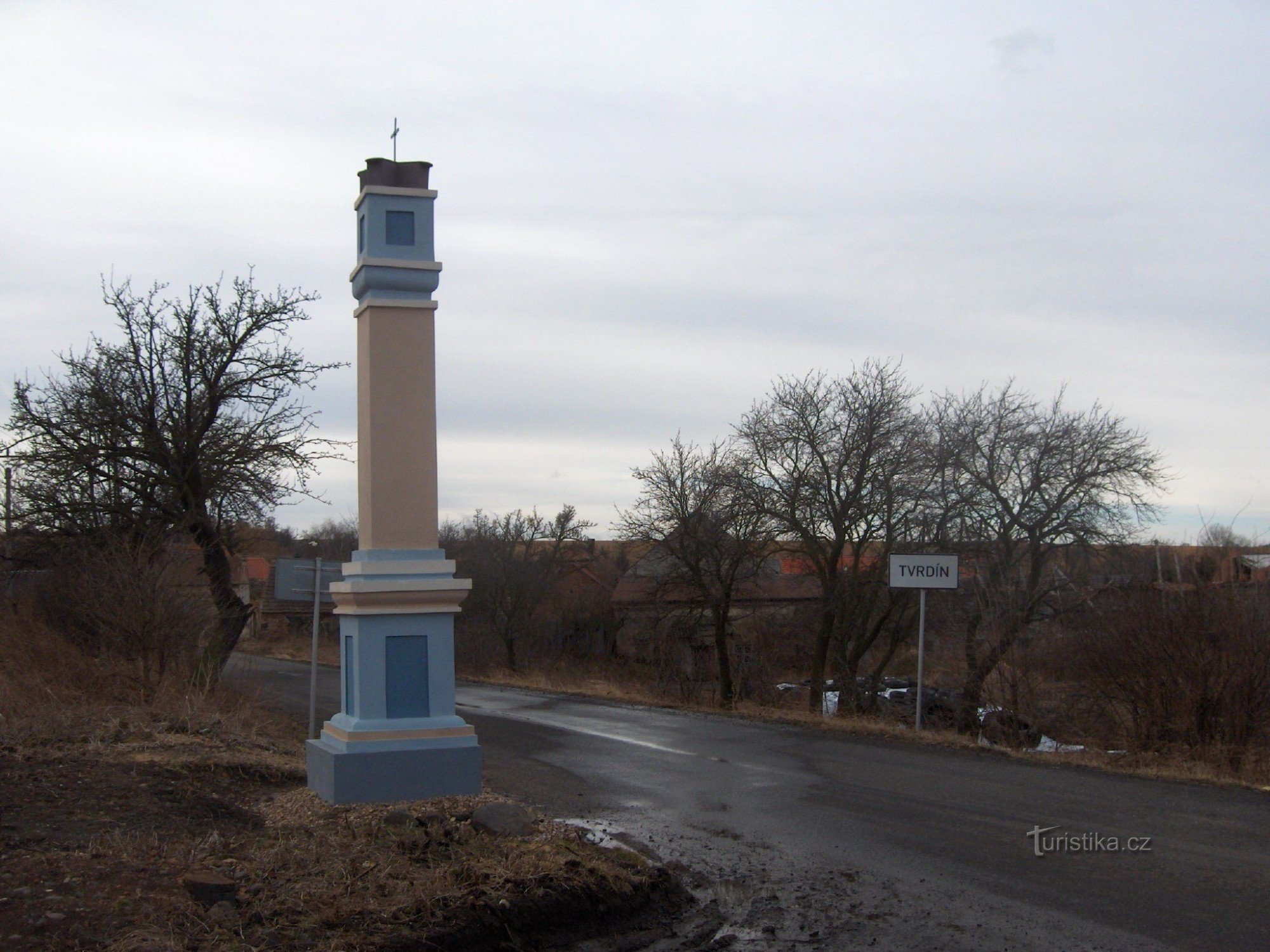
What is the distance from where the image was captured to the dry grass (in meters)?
5.16

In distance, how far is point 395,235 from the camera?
8.13 m

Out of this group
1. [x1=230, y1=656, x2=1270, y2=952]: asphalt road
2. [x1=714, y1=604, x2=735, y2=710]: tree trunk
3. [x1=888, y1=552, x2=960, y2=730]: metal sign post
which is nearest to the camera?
[x1=230, y1=656, x2=1270, y2=952]: asphalt road

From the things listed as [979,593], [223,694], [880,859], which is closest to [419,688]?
[880,859]

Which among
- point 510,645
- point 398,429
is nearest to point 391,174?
point 398,429

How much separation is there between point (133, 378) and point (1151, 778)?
15.0 meters

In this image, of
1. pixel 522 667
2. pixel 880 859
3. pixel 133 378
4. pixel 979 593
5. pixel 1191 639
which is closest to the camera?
pixel 880 859

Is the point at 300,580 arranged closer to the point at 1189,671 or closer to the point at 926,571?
the point at 926,571

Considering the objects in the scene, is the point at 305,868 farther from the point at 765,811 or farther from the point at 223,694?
the point at 223,694

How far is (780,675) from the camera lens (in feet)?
96.0

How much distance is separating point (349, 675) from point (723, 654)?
66.4ft

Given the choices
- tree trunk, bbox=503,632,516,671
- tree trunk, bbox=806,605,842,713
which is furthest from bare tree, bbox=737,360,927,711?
tree trunk, bbox=503,632,516,671

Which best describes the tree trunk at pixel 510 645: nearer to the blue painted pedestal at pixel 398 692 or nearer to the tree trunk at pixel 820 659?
the tree trunk at pixel 820 659

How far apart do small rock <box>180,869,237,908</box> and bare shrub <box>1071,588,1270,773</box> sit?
11269 millimetres

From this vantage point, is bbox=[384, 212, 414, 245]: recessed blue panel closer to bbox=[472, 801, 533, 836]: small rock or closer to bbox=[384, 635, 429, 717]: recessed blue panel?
bbox=[384, 635, 429, 717]: recessed blue panel
